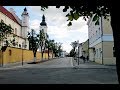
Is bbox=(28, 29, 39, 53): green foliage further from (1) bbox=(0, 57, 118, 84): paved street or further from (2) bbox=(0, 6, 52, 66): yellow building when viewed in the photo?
(1) bbox=(0, 57, 118, 84): paved street

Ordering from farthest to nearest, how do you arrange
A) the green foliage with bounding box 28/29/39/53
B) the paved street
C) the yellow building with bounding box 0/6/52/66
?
the green foliage with bounding box 28/29/39/53 < the yellow building with bounding box 0/6/52/66 < the paved street

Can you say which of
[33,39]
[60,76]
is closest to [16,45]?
[33,39]

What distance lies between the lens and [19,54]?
55.4 metres

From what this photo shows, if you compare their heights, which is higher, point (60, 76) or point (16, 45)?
point (16, 45)

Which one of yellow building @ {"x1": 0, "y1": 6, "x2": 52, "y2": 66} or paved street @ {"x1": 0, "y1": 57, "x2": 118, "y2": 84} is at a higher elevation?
yellow building @ {"x1": 0, "y1": 6, "x2": 52, "y2": 66}

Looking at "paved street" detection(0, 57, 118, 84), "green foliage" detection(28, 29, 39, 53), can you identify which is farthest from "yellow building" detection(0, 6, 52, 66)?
"paved street" detection(0, 57, 118, 84)

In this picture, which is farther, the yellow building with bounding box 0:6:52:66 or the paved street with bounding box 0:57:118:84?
the yellow building with bounding box 0:6:52:66

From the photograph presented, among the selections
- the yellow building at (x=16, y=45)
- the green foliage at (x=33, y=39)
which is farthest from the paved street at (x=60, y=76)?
the green foliage at (x=33, y=39)

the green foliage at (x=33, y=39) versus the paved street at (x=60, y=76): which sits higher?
the green foliage at (x=33, y=39)

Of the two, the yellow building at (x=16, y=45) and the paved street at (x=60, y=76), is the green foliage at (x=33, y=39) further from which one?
the paved street at (x=60, y=76)

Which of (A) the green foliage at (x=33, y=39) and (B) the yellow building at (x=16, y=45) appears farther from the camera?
(A) the green foliage at (x=33, y=39)

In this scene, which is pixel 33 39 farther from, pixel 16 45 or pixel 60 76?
pixel 60 76
